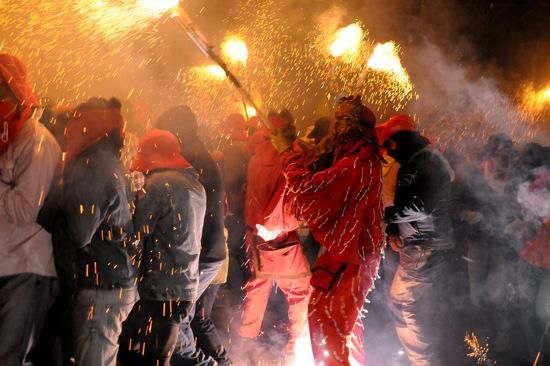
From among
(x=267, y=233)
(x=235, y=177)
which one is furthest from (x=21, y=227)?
(x=235, y=177)

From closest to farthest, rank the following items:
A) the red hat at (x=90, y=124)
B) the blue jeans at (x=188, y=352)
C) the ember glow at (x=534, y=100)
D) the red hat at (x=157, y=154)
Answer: the red hat at (x=90, y=124), the red hat at (x=157, y=154), the blue jeans at (x=188, y=352), the ember glow at (x=534, y=100)

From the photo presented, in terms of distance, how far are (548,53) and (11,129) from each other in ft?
48.1

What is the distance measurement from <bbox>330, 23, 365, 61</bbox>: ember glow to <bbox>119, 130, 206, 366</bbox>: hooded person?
7529 millimetres

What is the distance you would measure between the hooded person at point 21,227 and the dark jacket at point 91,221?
0.11 m

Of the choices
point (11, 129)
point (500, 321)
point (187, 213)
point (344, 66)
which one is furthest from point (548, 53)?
point (11, 129)

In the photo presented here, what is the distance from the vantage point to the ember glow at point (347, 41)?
1050 cm

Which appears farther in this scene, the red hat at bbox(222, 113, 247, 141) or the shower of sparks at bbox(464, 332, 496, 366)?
the red hat at bbox(222, 113, 247, 141)

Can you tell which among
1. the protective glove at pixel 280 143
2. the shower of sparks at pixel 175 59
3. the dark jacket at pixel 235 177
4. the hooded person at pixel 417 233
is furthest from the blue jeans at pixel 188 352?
the shower of sparks at pixel 175 59

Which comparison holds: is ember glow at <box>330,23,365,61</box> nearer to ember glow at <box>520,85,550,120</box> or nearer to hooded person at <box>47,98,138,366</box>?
ember glow at <box>520,85,550,120</box>

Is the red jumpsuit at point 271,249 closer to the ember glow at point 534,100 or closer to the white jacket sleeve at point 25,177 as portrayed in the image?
the white jacket sleeve at point 25,177

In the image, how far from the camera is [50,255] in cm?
334

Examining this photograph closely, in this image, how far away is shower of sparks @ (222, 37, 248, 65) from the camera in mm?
9711

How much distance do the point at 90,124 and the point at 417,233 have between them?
10.8 ft

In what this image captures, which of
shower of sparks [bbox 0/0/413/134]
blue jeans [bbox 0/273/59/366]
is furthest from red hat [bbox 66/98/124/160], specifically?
shower of sparks [bbox 0/0/413/134]
